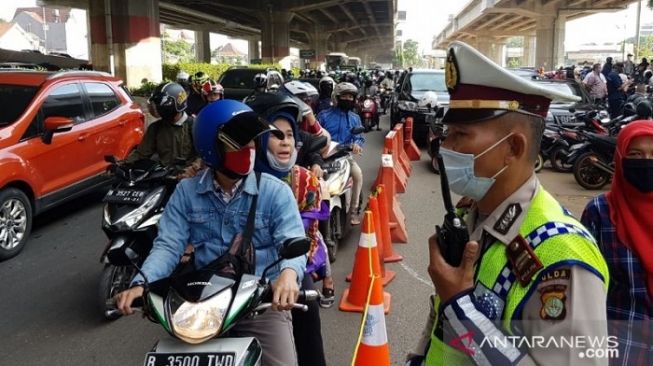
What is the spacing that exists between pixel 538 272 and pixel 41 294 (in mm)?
5063

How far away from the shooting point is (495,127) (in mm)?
1652

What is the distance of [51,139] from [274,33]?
149ft

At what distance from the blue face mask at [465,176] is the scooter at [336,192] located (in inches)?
159

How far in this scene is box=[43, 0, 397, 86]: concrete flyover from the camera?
90.3 feet

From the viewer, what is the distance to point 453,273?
5.06 ft

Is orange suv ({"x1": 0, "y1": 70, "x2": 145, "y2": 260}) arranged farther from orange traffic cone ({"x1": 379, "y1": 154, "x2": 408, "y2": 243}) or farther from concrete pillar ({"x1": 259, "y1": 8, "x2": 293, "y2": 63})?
concrete pillar ({"x1": 259, "y1": 8, "x2": 293, "y2": 63})

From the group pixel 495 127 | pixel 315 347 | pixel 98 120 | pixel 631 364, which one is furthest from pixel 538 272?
pixel 98 120

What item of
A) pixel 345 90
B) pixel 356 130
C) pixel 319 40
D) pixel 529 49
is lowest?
pixel 356 130

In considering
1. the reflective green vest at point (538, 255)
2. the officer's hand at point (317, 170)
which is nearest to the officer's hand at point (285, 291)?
the reflective green vest at point (538, 255)

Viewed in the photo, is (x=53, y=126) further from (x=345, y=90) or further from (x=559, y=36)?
(x=559, y=36)

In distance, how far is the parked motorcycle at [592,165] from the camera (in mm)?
9992

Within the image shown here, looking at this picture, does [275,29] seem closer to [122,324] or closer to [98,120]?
[98,120]

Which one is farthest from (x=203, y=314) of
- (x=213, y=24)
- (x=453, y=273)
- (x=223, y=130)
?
(x=213, y=24)

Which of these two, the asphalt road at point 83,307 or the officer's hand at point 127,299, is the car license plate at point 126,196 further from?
the officer's hand at point 127,299
